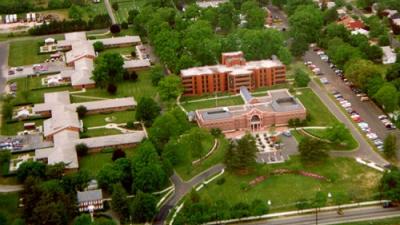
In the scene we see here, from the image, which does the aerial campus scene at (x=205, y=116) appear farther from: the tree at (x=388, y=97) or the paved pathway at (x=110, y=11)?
the paved pathway at (x=110, y=11)

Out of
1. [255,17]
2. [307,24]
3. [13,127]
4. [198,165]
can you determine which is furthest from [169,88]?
[307,24]

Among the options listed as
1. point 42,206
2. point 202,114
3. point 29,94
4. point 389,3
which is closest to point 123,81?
point 29,94

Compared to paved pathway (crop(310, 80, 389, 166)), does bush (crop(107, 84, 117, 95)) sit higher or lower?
higher

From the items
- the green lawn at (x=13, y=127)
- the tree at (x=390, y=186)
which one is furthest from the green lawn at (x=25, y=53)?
the tree at (x=390, y=186)

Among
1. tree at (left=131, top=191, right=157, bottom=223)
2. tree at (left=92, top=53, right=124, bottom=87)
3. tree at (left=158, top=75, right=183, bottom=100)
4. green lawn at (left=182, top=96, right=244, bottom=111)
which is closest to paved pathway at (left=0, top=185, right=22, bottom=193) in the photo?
tree at (left=131, top=191, right=157, bottom=223)

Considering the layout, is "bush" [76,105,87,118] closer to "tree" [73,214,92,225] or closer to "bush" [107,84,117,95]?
"bush" [107,84,117,95]

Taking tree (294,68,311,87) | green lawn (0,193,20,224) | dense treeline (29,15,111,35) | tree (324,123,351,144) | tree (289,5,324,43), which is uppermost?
dense treeline (29,15,111,35)
